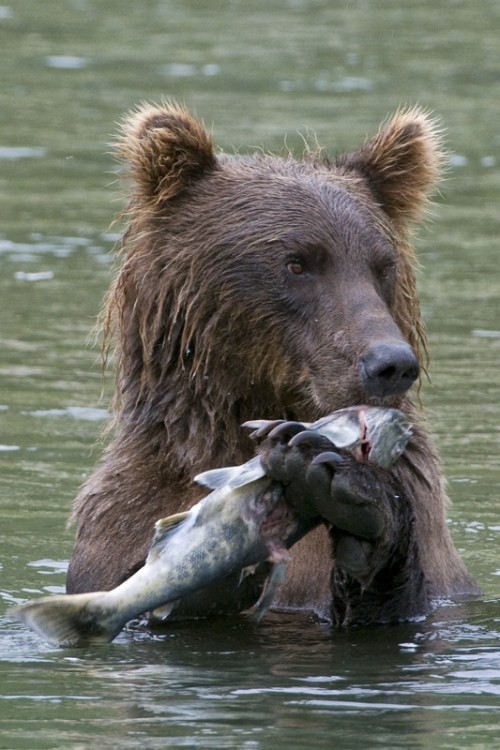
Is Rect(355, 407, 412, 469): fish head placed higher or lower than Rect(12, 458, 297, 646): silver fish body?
higher

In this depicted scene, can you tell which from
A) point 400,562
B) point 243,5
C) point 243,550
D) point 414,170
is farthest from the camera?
point 243,5

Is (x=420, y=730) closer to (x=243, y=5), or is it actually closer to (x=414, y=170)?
(x=414, y=170)

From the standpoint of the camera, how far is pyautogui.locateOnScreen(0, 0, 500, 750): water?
648 cm

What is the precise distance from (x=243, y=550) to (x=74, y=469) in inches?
167

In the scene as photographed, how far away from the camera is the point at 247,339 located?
7738 mm

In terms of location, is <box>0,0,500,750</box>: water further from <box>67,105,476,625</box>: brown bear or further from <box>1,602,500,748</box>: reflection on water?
<box>67,105,476,625</box>: brown bear

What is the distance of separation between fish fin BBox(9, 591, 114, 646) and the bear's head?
1171 millimetres

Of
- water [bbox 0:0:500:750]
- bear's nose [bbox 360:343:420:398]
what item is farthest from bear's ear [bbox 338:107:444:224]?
water [bbox 0:0:500:750]

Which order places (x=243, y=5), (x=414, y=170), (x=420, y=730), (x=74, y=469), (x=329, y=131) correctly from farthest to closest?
(x=243, y=5), (x=329, y=131), (x=74, y=469), (x=414, y=170), (x=420, y=730)

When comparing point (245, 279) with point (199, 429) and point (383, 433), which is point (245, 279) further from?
point (383, 433)

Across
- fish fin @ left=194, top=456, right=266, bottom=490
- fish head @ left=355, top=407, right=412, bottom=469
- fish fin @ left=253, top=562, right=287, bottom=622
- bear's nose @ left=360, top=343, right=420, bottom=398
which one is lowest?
fish fin @ left=253, top=562, right=287, bottom=622

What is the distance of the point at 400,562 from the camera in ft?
23.8

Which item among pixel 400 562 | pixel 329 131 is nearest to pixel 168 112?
pixel 400 562

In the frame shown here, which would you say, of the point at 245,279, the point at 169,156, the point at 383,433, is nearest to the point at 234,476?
the point at 383,433
